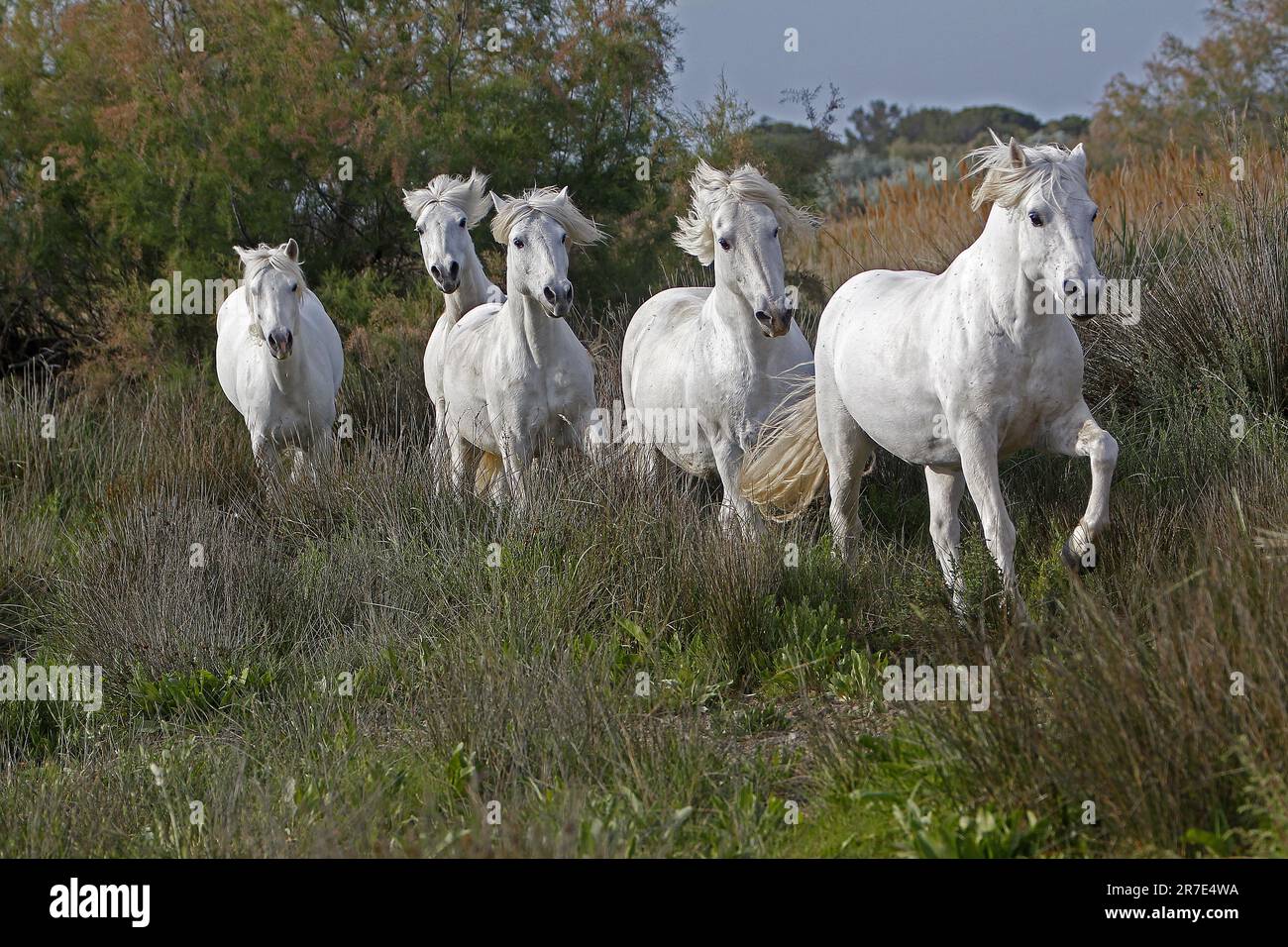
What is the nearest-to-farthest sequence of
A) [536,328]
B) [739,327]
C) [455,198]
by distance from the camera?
1. [739,327]
2. [536,328]
3. [455,198]

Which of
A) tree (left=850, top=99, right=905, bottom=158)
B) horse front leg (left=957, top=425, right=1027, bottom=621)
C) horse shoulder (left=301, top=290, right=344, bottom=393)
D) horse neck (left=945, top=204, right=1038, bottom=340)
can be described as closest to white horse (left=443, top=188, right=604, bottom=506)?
horse shoulder (left=301, top=290, right=344, bottom=393)

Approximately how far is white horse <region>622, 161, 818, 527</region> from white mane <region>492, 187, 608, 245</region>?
59 centimetres

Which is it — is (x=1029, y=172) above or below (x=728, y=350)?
above

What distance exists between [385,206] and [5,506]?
14.2ft

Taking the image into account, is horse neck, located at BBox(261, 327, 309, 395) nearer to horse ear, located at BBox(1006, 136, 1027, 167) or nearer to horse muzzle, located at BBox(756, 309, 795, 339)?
horse muzzle, located at BBox(756, 309, 795, 339)

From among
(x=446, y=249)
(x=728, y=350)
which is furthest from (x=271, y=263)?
(x=728, y=350)

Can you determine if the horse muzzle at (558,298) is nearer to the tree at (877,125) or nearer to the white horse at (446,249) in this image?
the white horse at (446,249)

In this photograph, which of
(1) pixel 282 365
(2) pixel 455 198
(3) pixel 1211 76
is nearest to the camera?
(2) pixel 455 198

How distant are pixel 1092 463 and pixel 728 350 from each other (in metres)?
2.08

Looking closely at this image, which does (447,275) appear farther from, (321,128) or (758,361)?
(321,128)

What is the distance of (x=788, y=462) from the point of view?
6.15 metres

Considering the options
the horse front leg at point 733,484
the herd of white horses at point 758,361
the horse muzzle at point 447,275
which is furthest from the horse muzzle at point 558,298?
the horse muzzle at point 447,275

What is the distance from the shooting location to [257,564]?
20.7 ft

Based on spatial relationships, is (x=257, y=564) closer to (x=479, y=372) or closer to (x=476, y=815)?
(x=479, y=372)
